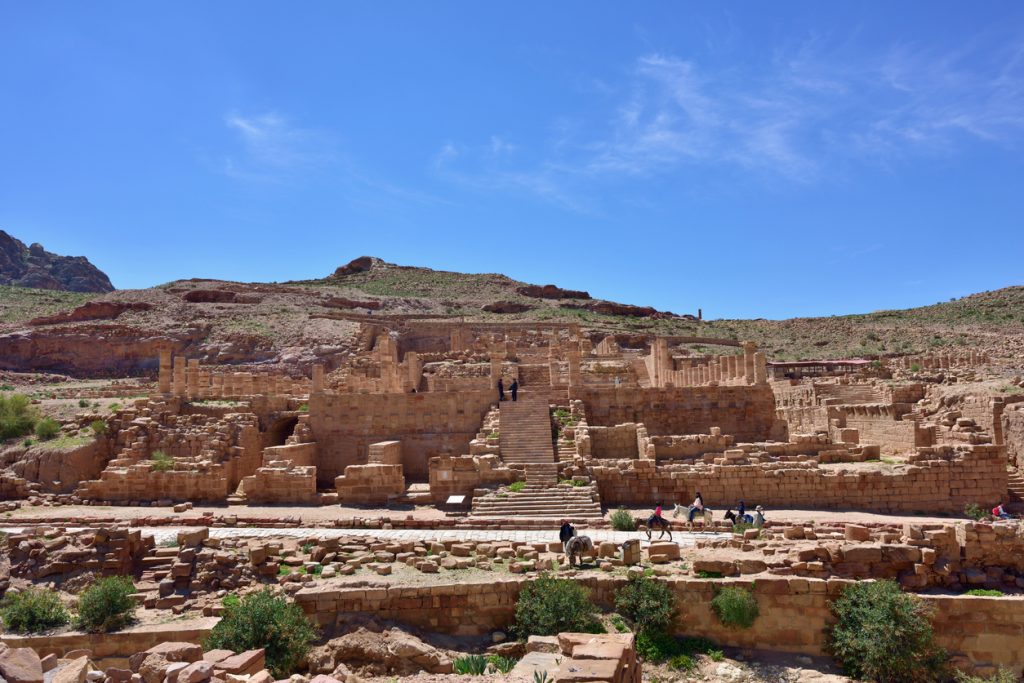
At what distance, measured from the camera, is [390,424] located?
22359 millimetres

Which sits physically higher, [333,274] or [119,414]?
[333,274]

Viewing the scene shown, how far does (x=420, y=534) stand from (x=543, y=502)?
3.43 m

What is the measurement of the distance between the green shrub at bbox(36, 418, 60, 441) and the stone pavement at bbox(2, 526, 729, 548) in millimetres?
7005

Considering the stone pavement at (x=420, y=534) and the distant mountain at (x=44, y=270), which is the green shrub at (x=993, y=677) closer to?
the stone pavement at (x=420, y=534)

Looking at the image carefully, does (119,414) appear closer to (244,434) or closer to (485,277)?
(244,434)

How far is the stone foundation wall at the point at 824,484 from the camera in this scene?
17.5m

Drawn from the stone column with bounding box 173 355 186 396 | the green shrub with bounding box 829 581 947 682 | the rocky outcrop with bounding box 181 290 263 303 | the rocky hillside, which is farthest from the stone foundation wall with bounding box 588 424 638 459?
the rocky outcrop with bounding box 181 290 263 303

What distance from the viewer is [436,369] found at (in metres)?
36.6

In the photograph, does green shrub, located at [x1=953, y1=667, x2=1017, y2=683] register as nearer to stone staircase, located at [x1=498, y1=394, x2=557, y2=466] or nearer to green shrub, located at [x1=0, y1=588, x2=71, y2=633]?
stone staircase, located at [x1=498, y1=394, x2=557, y2=466]

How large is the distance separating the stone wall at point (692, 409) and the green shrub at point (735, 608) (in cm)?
1265

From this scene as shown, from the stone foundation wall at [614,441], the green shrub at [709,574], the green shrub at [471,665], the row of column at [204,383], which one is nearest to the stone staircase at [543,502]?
the stone foundation wall at [614,441]

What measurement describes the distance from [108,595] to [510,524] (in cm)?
788

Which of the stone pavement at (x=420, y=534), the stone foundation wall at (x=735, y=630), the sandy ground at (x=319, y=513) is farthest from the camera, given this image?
the sandy ground at (x=319, y=513)

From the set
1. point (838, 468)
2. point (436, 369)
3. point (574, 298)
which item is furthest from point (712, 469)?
point (574, 298)
